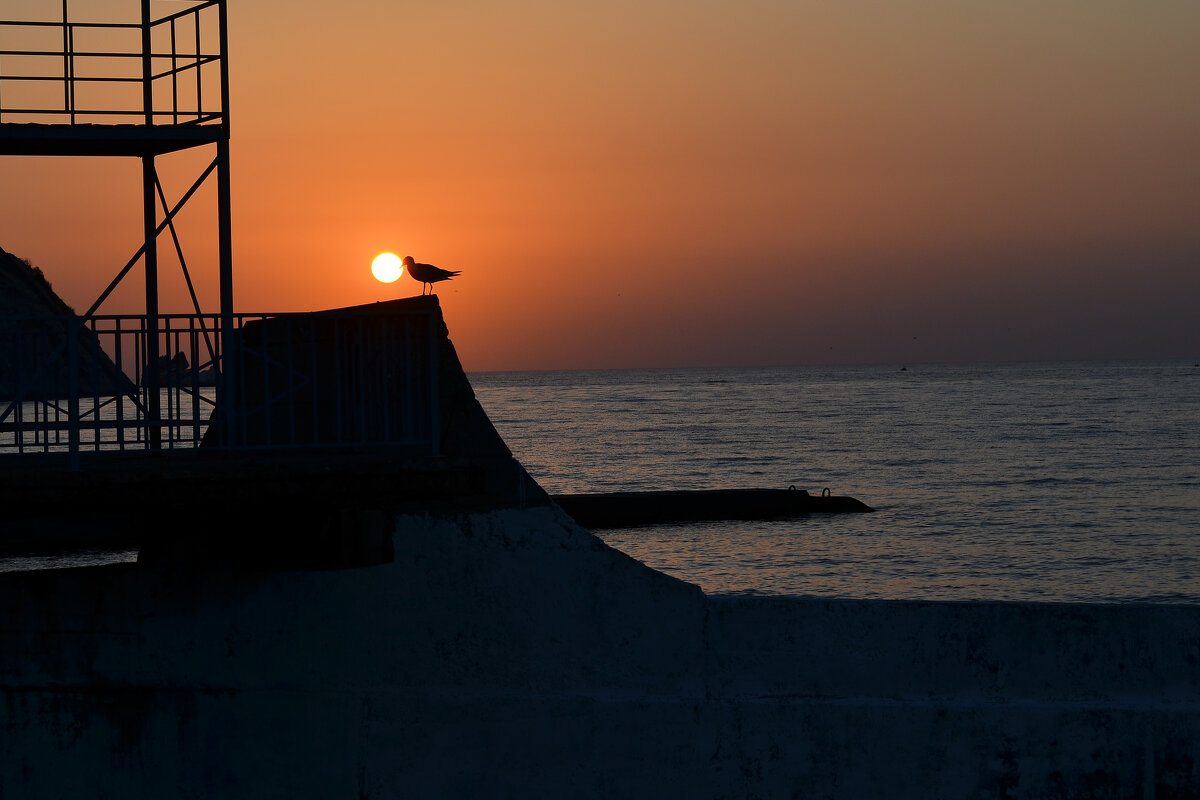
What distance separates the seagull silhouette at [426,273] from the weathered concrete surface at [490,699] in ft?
6.44

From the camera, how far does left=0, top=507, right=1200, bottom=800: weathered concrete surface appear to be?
8570mm

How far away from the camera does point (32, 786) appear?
28.0 feet

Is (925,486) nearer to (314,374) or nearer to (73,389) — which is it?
(314,374)

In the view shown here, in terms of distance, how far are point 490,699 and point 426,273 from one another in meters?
3.39

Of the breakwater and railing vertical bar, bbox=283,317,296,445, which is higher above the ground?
railing vertical bar, bbox=283,317,296,445

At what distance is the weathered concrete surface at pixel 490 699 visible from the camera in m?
8.57

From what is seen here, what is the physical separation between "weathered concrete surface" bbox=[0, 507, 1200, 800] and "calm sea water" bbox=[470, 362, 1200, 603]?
17835 mm

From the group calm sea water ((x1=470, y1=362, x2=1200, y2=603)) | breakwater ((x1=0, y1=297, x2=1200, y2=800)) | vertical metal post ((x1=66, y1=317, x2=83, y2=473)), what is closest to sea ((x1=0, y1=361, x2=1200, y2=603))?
calm sea water ((x1=470, y1=362, x2=1200, y2=603))

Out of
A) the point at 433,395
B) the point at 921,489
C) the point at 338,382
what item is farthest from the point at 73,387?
the point at 921,489

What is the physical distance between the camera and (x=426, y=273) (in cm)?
923

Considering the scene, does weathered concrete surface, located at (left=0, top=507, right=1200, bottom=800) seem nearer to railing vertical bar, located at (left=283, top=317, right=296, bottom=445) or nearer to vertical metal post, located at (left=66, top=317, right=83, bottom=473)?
railing vertical bar, located at (left=283, top=317, right=296, bottom=445)

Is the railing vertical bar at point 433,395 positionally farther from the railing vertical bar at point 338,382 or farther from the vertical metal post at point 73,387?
the vertical metal post at point 73,387

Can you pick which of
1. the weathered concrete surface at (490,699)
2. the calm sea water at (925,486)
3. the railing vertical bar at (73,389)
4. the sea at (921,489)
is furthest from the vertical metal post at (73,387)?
the calm sea water at (925,486)

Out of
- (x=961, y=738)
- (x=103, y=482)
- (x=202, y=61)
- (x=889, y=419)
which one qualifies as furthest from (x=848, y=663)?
(x=889, y=419)
